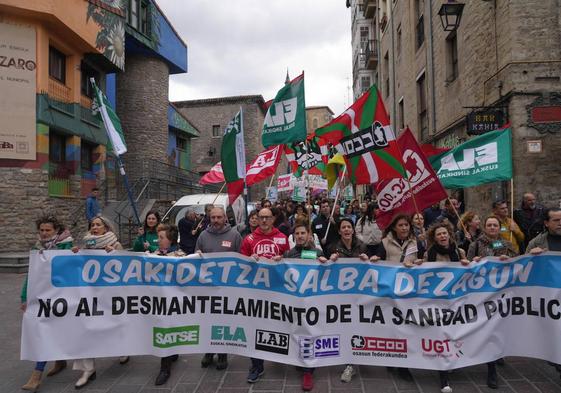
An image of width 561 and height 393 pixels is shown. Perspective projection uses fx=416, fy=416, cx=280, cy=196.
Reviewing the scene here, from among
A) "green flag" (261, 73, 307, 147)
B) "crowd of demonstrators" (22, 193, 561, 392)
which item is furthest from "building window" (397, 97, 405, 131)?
"crowd of demonstrators" (22, 193, 561, 392)

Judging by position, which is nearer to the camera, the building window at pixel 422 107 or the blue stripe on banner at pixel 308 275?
the blue stripe on banner at pixel 308 275

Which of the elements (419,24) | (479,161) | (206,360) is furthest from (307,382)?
(419,24)

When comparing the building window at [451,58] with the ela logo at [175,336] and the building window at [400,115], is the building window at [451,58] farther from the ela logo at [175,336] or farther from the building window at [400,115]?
the ela logo at [175,336]

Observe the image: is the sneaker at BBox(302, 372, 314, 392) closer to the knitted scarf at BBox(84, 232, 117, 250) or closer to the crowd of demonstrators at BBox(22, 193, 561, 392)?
the crowd of demonstrators at BBox(22, 193, 561, 392)

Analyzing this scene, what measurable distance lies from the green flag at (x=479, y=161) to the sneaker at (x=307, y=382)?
3576 millimetres

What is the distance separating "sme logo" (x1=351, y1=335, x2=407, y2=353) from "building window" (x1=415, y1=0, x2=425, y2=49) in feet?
50.6

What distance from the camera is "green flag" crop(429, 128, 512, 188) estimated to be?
5.61 meters

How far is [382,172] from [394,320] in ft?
6.77

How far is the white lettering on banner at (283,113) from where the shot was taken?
7000 mm

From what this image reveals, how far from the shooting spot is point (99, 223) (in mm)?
4840

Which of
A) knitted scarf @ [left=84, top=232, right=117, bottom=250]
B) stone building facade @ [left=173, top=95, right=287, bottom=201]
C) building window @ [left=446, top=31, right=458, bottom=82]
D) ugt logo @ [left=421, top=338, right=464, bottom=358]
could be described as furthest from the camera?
stone building facade @ [left=173, top=95, right=287, bottom=201]

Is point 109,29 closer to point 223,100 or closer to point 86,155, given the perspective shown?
point 86,155

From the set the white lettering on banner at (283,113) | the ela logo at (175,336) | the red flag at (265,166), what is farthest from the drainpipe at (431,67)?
the ela logo at (175,336)

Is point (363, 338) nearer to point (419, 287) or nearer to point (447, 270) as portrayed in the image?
point (419, 287)
